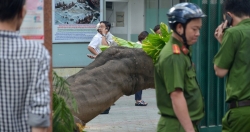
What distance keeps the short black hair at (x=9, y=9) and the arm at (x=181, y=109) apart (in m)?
1.55

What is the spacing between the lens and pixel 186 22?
15.6ft

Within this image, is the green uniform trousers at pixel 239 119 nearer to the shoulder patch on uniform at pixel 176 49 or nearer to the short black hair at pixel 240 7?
the short black hair at pixel 240 7

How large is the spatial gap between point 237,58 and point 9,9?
7.81ft

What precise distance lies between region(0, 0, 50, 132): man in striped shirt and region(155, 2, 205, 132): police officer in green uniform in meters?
1.40

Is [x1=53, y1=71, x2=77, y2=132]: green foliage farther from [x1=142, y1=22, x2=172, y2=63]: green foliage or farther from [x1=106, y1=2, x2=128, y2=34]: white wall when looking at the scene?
[x1=106, y1=2, x2=128, y2=34]: white wall

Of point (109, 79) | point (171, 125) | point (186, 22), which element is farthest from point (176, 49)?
point (109, 79)

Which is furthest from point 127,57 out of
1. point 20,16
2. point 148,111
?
point 148,111

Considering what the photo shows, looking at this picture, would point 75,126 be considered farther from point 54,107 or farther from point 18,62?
point 18,62

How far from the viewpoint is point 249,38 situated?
5.27 meters

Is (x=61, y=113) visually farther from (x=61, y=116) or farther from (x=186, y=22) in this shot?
(x=186, y=22)

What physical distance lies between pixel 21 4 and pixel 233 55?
7.49ft

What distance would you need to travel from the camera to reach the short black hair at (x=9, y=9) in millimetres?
3506

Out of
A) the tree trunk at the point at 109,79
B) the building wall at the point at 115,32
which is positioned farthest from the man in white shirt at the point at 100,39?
the building wall at the point at 115,32

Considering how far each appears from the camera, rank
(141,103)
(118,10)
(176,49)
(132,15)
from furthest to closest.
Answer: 1. (118,10)
2. (132,15)
3. (141,103)
4. (176,49)
